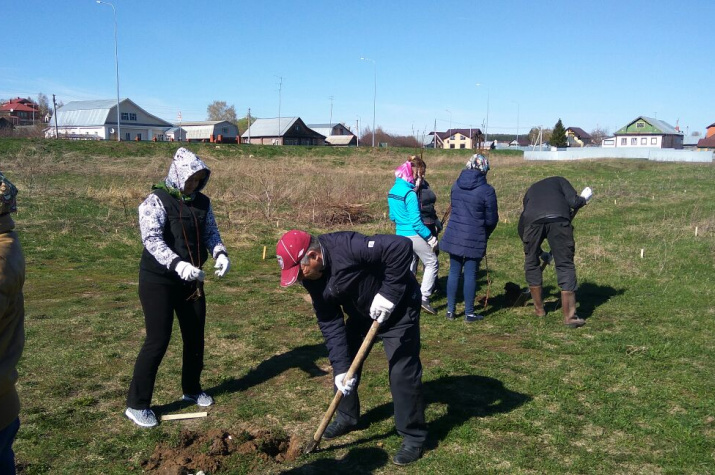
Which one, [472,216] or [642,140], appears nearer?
[472,216]

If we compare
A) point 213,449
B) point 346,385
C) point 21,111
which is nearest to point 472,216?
point 346,385

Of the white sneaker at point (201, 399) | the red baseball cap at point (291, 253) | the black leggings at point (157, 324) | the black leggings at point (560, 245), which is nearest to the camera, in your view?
the red baseball cap at point (291, 253)

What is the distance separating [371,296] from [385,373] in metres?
1.89

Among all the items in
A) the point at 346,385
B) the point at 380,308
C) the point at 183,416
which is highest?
the point at 380,308

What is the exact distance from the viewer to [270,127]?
7425 cm

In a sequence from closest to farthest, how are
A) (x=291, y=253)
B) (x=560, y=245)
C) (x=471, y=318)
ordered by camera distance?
(x=291, y=253) → (x=560, y=245) → (x=471, y=318)

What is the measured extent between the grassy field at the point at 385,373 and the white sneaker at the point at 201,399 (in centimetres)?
9

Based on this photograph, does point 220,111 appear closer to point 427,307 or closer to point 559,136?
point 559,136

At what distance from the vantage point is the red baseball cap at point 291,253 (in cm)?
380

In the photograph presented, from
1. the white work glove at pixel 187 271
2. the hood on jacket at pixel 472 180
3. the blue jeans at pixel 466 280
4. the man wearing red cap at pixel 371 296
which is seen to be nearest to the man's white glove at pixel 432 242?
the blue jeans at pixel 466 280

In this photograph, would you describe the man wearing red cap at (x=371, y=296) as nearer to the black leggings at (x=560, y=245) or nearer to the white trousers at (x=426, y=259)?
the white trousers at (x=426, y=259)

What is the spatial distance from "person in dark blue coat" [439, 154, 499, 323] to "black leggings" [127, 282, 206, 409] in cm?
356

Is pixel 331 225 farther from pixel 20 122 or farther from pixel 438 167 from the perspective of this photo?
pixel 20 122

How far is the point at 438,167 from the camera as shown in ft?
124
